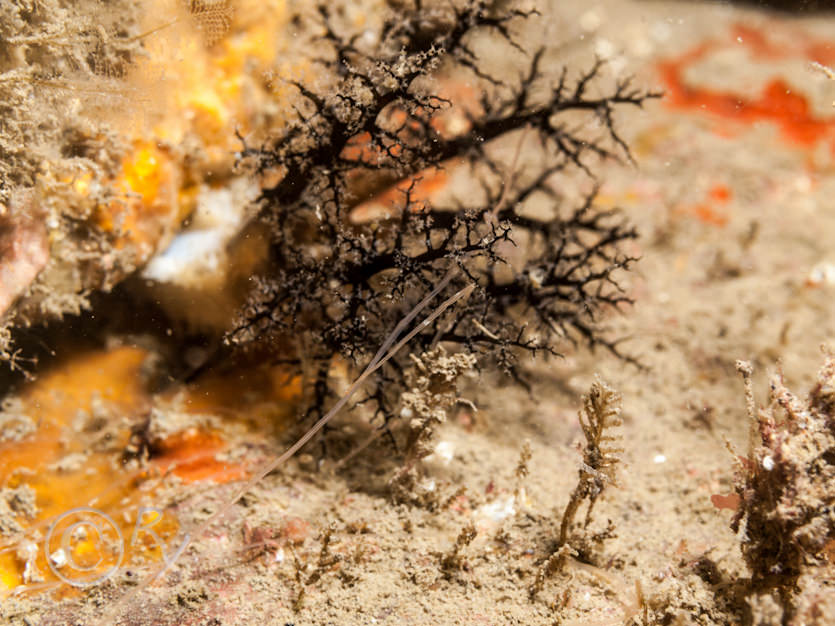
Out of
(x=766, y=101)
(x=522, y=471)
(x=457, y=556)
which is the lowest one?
(x=457, y=556)

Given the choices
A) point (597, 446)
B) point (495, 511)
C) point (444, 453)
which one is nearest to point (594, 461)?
point (597, 446)

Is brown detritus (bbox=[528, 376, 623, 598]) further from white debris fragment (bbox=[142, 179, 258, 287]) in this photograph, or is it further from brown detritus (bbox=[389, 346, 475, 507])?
white debris fragment (bbox=[142, 179, 258, 287])

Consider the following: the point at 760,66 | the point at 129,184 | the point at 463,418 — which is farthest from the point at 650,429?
the point at 760,66

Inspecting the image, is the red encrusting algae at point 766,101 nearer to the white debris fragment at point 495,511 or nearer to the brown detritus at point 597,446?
the brown detritus at point 597,446

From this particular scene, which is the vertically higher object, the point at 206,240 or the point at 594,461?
the point at 206,240

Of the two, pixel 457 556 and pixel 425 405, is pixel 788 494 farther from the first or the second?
pixel 425 405

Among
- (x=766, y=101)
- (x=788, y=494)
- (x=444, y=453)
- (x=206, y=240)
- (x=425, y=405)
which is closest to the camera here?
(x=788, y=494)

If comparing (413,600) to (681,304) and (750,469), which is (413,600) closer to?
(750,469)

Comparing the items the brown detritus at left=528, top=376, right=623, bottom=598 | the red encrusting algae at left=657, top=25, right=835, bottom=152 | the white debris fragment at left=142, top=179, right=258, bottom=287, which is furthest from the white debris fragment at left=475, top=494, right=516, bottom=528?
the red encrusting algae at left=657, top=25, right=835, bottom=152

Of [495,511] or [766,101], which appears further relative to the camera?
[766,101]
